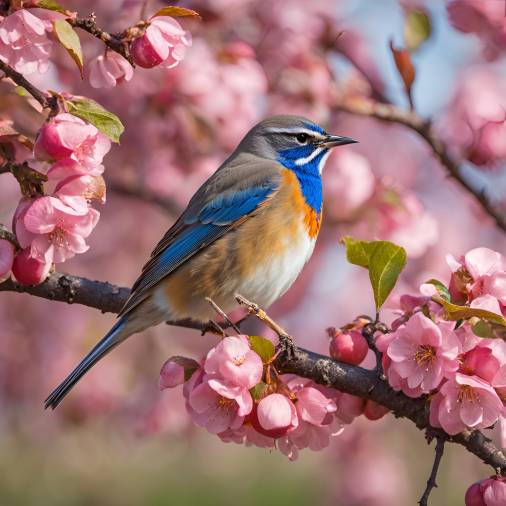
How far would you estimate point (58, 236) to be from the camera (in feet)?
7.60

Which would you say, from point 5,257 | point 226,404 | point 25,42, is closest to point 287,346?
point 226,404

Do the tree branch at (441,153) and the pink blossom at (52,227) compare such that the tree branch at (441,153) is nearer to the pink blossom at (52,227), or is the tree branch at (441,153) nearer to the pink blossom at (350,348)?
the pink blossom at (350,348)

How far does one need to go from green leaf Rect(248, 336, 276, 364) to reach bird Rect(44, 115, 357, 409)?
1137 millimetres

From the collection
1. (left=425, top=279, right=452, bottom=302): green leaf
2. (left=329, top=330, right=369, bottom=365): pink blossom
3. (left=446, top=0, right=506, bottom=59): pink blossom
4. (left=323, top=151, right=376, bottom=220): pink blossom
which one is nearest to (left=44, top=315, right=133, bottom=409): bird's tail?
(left=329, top=330, right=369, bottom=365): pink blossom

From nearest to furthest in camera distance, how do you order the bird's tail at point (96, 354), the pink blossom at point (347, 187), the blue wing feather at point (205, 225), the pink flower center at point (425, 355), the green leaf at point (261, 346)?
the pink flower center at point (425, 355) → the green leaf at point (261, 346) → the bird's tail at point (96, 354) → the blue wing feather at point (205, 225) → the pink blossom at point (347, 187)

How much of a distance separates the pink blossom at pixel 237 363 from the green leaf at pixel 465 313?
505 millimetres

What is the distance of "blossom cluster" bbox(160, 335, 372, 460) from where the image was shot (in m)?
2.33

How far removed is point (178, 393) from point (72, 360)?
103 centimetres

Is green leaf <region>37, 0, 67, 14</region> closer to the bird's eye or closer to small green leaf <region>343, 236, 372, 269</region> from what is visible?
small green leaf <region>343, 236, 372, 269</region>

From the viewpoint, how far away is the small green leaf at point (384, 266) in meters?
2.48

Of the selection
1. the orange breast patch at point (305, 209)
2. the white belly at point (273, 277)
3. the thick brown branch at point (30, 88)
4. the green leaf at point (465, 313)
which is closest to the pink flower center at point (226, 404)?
the green leaf at point (465, 313)

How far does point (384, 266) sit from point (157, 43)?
2.91 feet

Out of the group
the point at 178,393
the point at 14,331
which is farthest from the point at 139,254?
the point at 178,393

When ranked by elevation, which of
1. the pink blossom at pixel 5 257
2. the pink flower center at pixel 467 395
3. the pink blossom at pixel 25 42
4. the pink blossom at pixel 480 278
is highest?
the pink blossom at pixel 25 42
